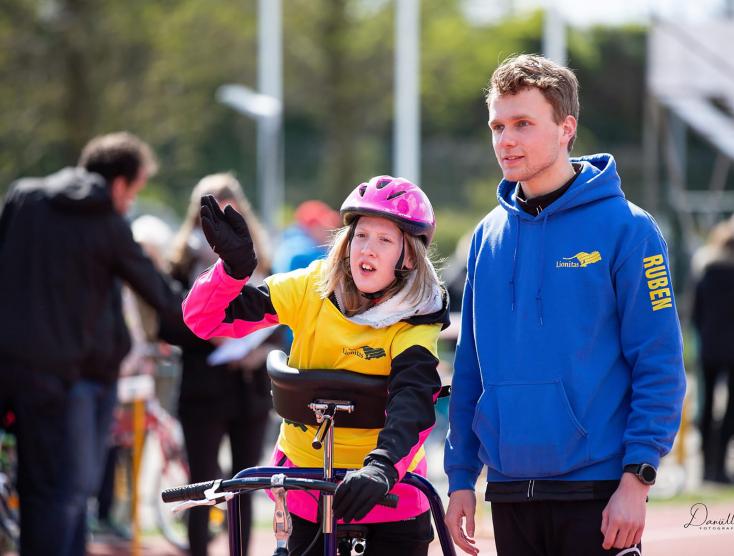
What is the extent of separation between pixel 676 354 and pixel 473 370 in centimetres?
65

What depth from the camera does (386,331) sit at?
3.83m

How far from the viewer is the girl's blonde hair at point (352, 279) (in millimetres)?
3885

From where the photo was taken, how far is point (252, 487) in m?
3.34

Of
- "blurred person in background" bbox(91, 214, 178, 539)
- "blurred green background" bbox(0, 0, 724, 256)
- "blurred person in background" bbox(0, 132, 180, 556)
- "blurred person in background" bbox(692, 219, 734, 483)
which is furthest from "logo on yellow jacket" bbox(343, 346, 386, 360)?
"blurred green background" bbox(0, 0, 724, 256)

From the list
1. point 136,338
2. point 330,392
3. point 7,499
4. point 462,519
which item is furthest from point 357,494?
point 136,338

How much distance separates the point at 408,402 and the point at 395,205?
0.66m

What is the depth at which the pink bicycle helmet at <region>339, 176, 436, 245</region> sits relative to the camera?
386 cm

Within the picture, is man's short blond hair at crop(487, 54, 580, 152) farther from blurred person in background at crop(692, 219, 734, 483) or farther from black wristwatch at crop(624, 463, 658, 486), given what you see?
blurred person in background at crop(692, 219, 734, 483)

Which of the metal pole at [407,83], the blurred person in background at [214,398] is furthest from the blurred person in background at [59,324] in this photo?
the metal pole at [407,83]

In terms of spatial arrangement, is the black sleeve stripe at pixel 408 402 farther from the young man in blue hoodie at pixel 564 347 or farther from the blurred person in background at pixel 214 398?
the blurred person in background at pixel 214 398

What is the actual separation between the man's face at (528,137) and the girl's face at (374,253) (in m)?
0.43

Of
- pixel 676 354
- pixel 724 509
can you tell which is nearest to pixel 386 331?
pixel 676 354

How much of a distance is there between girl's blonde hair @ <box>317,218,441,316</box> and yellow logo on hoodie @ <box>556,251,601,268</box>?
0.49 m

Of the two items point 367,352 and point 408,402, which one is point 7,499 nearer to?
point 367,352
